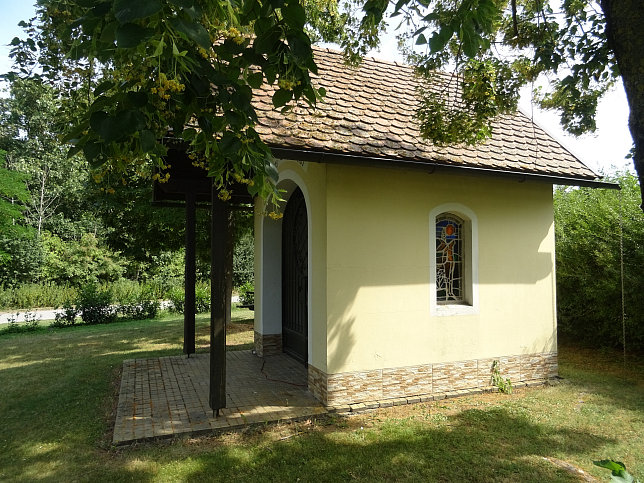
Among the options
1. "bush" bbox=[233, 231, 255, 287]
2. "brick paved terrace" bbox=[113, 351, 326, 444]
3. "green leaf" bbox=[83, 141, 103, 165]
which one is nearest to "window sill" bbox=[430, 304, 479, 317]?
"brick paved terrace" bbox=[113, 351, 326, 444]

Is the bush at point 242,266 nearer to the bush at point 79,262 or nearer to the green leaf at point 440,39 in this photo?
the bush at point 79,262

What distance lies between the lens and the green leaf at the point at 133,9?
1424 mm

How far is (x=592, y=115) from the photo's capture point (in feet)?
21.7

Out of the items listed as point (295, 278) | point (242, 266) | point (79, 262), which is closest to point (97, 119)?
point (295, 278)

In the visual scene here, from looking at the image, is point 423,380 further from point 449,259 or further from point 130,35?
Answer: point 130,35

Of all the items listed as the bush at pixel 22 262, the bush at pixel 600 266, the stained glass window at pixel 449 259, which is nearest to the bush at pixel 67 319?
the bush at pixel 22 262

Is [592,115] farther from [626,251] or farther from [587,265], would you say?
[587,265]

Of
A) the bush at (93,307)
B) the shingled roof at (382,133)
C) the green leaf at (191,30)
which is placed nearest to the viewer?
the green leaf at (191,30)

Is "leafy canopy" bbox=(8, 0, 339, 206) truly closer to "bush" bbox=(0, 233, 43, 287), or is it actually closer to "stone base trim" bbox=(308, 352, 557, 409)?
→ "stone base trim" bbox=(308, 352, 557, 409)

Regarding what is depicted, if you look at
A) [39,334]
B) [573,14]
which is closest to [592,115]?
[573,14]

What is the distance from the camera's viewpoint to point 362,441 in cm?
482

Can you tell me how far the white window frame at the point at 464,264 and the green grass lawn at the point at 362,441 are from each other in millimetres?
1393

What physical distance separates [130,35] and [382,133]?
5186 millimetres

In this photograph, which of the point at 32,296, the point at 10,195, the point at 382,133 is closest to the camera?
the point at 382,133
